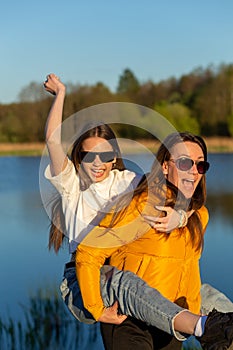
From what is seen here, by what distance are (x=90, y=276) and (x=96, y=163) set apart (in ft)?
1.52

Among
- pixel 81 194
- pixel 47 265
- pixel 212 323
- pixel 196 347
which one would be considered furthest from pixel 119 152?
pixel 47 265

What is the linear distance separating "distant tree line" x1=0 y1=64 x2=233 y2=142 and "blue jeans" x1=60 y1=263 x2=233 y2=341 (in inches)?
729

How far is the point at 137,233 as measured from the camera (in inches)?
87.6

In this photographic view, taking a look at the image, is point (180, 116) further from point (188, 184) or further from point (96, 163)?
point (188, 184)

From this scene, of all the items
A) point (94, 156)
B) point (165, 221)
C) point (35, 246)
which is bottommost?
point (35, 246)

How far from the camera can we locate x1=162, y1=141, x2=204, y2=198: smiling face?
229 cm

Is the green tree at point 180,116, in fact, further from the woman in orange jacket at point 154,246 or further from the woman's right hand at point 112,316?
the woman's right hand at point 112,316

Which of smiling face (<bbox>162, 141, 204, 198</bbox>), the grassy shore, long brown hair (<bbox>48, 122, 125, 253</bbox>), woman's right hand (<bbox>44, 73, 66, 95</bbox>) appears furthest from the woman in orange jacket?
the grassy shore

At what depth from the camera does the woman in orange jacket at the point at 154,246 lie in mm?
2215

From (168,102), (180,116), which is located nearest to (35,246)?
(180,116)

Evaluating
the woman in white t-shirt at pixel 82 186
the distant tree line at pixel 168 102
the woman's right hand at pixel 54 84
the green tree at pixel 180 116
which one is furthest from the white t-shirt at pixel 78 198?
the green tree at pixel 180 116

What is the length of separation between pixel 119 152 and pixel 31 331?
2.33m

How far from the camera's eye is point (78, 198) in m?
2.40

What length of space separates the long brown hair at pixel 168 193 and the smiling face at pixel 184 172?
1cm
